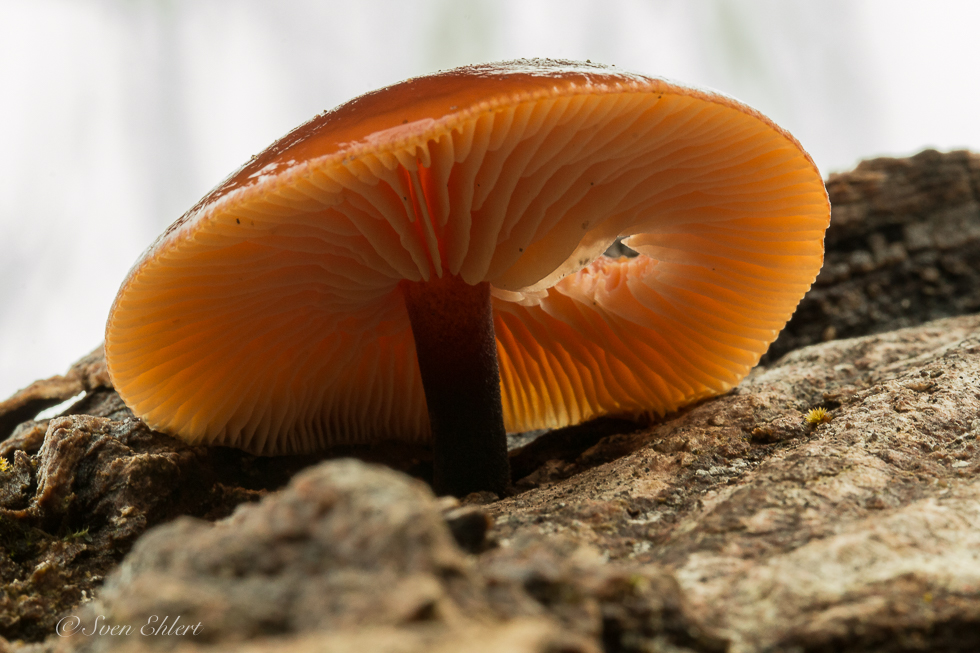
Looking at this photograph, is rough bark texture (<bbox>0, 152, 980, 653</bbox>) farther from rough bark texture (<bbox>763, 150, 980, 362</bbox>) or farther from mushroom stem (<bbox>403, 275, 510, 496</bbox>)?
rough bark texture (<bbox>763, 150, 980, 362</bbox>)

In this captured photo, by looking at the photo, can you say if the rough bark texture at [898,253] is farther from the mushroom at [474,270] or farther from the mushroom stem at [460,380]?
the mushroom stem at [460,380]

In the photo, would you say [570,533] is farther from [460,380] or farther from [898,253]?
[898,253]

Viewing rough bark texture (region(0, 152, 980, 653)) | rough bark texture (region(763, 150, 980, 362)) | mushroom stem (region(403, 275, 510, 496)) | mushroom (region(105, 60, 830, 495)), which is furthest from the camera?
rough bark texture (region(763, 150, 980, 362))

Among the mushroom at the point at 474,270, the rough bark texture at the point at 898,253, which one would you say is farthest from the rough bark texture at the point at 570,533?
the rough bark texture at the point at 898,253

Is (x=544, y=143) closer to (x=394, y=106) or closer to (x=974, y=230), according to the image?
(x=394, y=106)

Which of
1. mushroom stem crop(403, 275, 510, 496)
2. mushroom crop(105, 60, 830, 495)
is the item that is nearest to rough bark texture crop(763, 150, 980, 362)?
mushroom crop(105, 60, 830, 495)

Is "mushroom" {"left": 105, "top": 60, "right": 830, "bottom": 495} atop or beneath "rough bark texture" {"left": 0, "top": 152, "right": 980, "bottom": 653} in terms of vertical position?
atop

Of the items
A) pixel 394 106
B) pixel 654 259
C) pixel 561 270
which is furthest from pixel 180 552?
pixel 654 259
